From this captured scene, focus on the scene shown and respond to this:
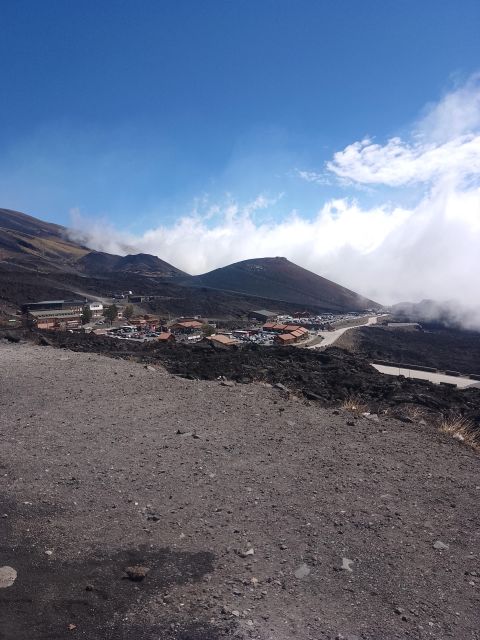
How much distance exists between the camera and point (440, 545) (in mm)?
3646

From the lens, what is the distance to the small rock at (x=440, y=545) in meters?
3.61

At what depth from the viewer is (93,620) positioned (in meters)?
2.68

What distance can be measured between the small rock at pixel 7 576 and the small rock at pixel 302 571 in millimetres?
1938

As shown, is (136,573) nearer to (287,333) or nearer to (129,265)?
(287,333)

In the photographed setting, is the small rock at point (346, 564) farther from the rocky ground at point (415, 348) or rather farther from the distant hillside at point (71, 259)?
the distant hillside at point (71, 259)

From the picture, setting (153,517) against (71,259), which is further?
(71,259)

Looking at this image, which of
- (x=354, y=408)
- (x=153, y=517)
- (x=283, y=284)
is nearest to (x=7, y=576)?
(x=153, y=517)

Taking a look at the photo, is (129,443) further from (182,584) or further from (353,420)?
(353,420)

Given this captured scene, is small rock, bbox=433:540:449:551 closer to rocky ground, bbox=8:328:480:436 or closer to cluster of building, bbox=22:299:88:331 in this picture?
rocky ground, bbox=8:328:480:436

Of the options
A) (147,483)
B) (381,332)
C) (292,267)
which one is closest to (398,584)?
(147,483)

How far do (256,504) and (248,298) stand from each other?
6491 cm

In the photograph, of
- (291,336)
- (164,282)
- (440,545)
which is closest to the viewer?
(440,545)

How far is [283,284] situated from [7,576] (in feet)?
276

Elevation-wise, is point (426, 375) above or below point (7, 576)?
above
